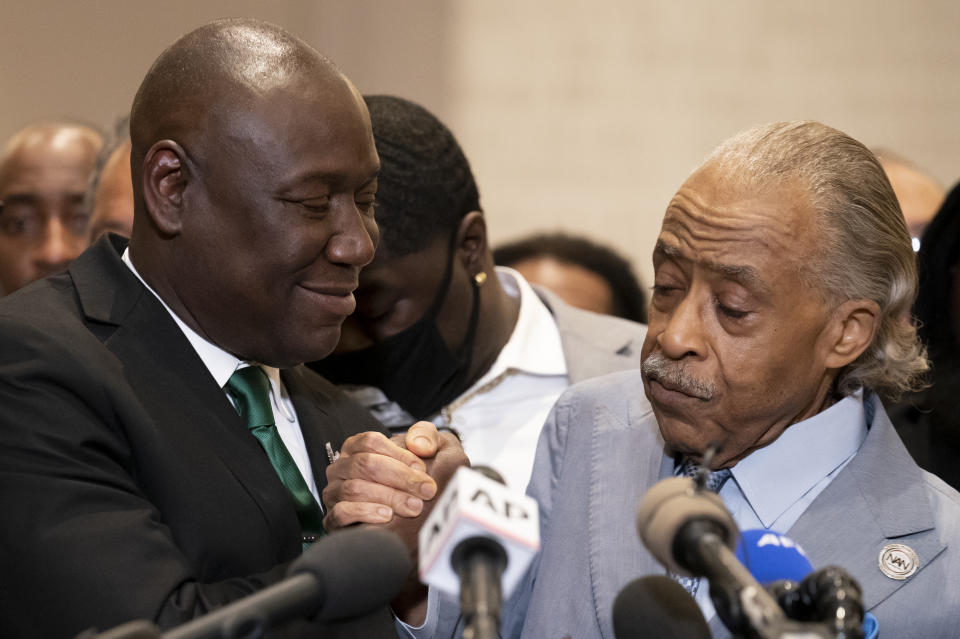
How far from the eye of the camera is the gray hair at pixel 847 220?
84.7 inches

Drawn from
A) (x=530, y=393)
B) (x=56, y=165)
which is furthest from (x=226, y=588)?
(x=56, y=165)

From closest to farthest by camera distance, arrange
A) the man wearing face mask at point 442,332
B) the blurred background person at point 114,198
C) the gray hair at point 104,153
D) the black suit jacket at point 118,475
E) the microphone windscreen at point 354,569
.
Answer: the microphone windscreen at point 354,569 → the black suit jacket at point 118,475 → the man wearing face mask at point 442,332 → the blurred background person at point 114,198 → the gray hair at point 104,153

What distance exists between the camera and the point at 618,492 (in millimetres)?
2326

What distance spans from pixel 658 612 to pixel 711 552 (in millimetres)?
269

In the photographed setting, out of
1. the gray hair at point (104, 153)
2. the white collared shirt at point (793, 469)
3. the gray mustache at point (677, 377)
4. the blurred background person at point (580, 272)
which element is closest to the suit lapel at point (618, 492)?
the white collared shirt at point (793, 469)

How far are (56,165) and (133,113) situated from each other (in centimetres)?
207

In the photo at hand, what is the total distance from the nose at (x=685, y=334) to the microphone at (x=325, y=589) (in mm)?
820

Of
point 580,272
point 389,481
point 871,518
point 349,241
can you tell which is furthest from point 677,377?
point 580,272

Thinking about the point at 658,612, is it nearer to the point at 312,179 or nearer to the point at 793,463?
the point at 793,463

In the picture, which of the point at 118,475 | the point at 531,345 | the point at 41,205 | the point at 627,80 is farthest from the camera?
the point at 627,80

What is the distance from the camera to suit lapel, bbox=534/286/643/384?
11.3 feet

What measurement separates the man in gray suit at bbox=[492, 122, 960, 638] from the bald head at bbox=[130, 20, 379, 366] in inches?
24.9

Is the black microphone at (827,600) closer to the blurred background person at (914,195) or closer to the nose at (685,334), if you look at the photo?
the nose at (685,334)

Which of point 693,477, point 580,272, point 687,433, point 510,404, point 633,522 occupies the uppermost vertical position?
point 687,433
